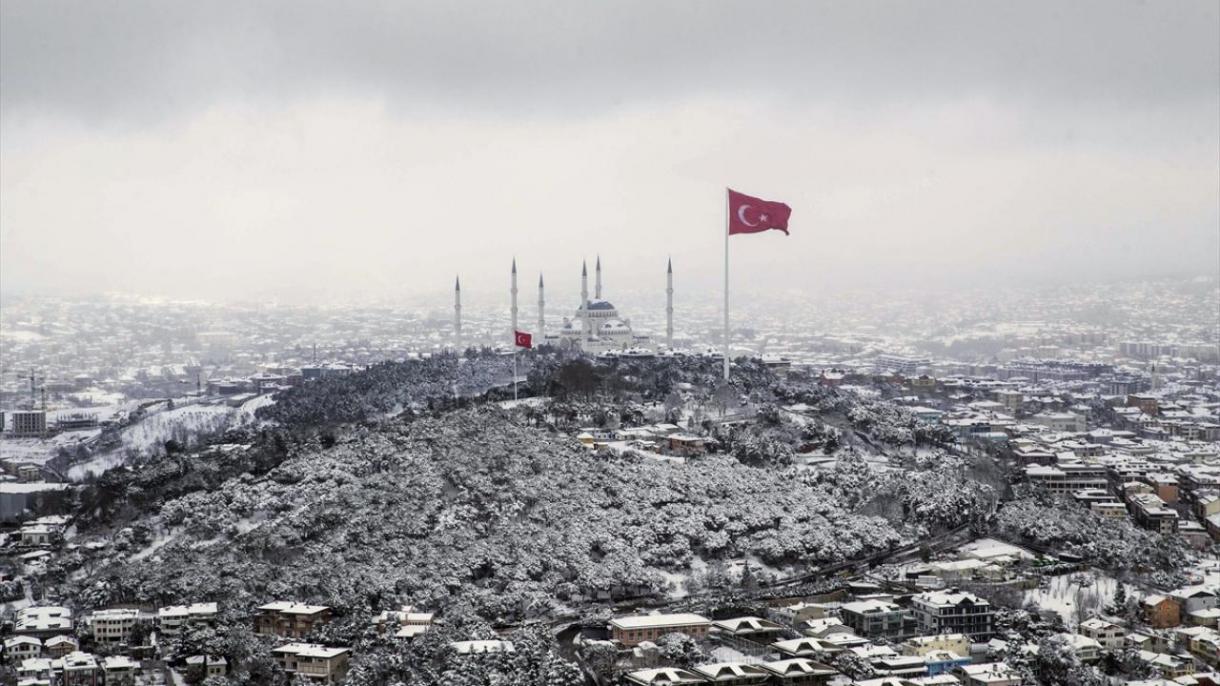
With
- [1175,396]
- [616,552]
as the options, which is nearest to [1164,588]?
[616,552]

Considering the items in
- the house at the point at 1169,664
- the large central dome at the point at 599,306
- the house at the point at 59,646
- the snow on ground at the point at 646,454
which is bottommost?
the house at the point at 1169,664

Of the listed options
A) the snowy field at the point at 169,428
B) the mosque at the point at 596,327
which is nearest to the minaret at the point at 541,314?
the mosque at the point at 596,327

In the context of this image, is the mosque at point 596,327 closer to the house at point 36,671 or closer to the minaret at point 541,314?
the minaret at point 541,314

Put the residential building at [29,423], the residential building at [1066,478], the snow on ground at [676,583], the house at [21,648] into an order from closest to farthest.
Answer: the house at [21,648]
the snow on ground at [676,583]
the residential building at [1066,478]
the residential building at [29,423]

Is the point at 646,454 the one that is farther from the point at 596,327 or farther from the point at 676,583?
the point at 596,327

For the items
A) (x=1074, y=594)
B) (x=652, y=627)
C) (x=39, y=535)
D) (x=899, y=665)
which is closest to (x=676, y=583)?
(x=652, y=627)

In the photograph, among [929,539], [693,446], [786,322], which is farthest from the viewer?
[786,322]

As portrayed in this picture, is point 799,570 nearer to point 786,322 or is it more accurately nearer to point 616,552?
point 616,552
